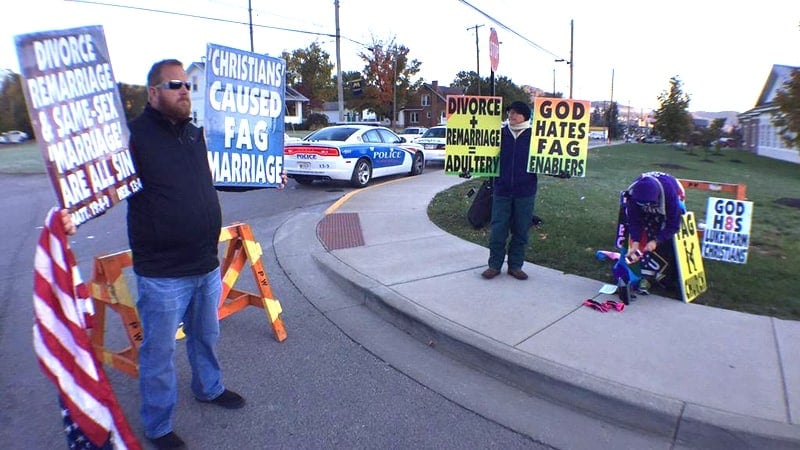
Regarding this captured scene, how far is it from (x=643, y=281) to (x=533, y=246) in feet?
5.64

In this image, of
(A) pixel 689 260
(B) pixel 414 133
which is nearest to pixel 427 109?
(B) pixel 414 133

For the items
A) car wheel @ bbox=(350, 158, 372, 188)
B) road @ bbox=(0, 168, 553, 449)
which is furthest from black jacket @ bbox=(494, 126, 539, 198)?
car wheel @ bbox=(350, 158, 372, 188)

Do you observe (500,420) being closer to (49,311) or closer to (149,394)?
(149,394)

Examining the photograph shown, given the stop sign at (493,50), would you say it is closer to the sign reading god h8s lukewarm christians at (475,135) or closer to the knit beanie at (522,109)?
the sign reading god h8s lukewarm christians at (475,135)

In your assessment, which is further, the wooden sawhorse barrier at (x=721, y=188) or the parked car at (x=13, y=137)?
the parked car at (x=13, y=137)

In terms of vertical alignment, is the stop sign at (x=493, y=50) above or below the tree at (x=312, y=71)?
below

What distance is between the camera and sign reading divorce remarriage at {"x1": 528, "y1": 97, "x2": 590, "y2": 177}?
16.7 ft

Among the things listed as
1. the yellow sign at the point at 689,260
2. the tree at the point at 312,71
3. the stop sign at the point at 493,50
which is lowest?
the yellow sign at the point at 689,260

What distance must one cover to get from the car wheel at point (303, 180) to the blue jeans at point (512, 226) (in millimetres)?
8115

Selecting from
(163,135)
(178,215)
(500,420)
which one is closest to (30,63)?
(163,135)

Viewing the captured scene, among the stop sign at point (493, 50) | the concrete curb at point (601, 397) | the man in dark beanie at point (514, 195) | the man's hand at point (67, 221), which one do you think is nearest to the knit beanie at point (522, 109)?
the man in dark beanie at point (514, 195)

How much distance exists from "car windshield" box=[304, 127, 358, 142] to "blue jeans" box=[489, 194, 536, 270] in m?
7.97

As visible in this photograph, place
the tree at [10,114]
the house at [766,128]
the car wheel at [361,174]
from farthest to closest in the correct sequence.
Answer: the house at [766,128]
the tree at [10,114]
the car wheel at [361,174]

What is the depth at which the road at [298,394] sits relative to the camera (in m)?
2.83
